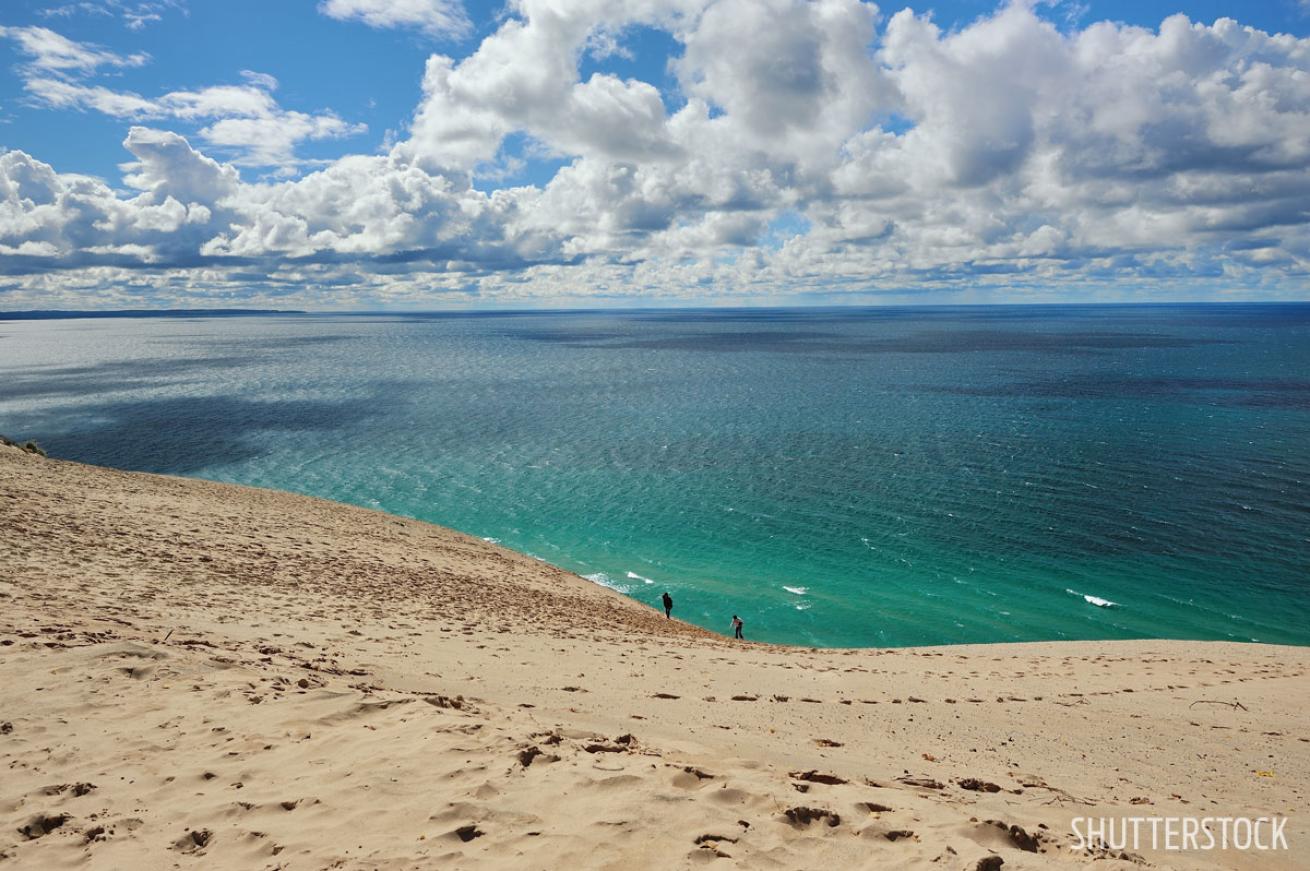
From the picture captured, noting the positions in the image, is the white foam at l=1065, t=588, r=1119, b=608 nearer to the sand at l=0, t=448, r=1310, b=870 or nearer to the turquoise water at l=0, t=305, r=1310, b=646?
the turquoise water at l=0, t=305, r=1310, b=646

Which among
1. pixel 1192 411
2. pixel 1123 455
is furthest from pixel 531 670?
pixel 1192 411

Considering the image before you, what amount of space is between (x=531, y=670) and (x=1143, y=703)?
50.6ft

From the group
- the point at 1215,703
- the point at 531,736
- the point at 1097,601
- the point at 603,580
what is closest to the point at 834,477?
the point at 1097,601

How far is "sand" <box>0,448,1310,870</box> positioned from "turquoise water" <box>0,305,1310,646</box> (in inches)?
402

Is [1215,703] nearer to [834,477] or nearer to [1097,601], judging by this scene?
[1097,601]

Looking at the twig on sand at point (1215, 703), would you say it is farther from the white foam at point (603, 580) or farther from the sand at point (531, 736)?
the white foam at point (603, 580)

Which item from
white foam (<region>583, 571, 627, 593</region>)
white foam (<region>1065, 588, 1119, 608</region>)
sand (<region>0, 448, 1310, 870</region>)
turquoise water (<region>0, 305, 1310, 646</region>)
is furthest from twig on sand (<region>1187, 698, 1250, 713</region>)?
white foam (<region>583, 571, 627, 593</region>)

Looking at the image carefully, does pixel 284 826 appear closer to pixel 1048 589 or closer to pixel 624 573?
pixel 624 573

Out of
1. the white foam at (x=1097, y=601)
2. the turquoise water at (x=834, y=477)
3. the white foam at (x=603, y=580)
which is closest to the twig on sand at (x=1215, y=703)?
the turquoise water at (x=834, y=477)

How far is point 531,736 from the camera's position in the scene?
34.3 ft

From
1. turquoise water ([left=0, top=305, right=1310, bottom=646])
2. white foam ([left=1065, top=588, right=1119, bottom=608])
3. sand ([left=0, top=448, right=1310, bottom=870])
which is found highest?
sand ([left=0, top=448, right=1310, bottom=870])

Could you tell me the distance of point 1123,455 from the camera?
60469 mm

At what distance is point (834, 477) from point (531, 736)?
156 ft

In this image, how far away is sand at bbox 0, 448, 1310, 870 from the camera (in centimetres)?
792
